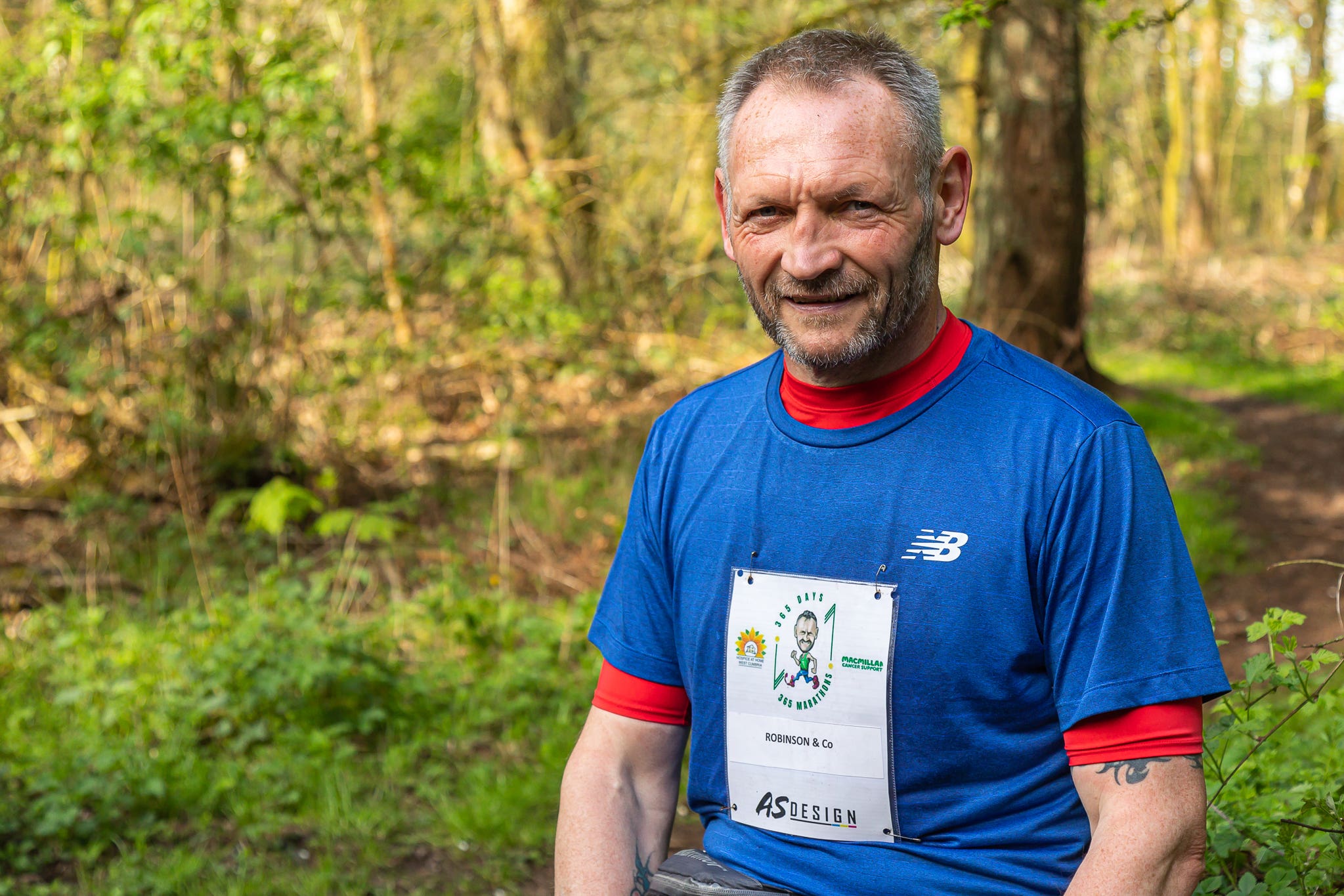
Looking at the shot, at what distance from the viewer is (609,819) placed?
2039mm

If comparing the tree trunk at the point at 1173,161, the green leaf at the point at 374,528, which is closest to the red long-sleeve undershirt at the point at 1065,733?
the green leaf at the point at 374,528

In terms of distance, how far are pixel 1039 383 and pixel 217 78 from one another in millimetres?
6160

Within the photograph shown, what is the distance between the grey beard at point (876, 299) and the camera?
1886 mm

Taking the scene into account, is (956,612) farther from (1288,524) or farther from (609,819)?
(1288,524)

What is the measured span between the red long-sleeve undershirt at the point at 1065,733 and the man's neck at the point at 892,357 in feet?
0.04

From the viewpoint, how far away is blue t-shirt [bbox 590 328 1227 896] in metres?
1.63

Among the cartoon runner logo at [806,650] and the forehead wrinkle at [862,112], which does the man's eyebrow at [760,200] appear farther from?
the cartoon runner logo at [806,650]

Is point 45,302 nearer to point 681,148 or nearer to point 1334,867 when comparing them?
point 681,148

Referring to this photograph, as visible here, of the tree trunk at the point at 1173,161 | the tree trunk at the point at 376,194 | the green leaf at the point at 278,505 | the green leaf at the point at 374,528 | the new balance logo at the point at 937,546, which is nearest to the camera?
the new balance logo at the point at 937,546

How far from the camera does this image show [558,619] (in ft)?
18.2

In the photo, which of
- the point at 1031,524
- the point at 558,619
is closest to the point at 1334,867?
the point at 1031,524

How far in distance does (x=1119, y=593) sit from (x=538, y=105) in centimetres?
847

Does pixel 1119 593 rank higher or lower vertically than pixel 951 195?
lower

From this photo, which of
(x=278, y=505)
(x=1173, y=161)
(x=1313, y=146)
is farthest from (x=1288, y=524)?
(x=1173, y=161)
